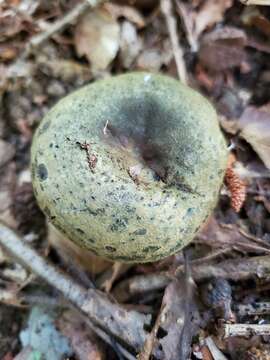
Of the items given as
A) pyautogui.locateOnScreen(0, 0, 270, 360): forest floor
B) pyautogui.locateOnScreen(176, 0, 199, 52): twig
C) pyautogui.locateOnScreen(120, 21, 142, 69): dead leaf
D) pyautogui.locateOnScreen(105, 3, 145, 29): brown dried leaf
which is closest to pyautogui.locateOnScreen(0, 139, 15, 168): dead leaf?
pyautogui.locateOnScreen(0, 0, 270, 360): forest floor

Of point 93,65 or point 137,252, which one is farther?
point 93,65

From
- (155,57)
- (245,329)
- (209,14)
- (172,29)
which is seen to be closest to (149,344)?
(245,329)

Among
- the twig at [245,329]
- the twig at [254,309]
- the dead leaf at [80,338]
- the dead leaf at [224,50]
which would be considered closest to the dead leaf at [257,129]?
the dead leaf at [224,50]

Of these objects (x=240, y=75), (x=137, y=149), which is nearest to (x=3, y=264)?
(x=137, y=149)

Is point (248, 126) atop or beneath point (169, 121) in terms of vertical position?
beneath

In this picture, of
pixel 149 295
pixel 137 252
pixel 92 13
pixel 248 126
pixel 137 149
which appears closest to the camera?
pixel 137 252

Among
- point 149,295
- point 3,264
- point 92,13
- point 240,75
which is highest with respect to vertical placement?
point 92,13

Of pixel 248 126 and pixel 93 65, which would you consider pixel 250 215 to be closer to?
pixel 248 126
